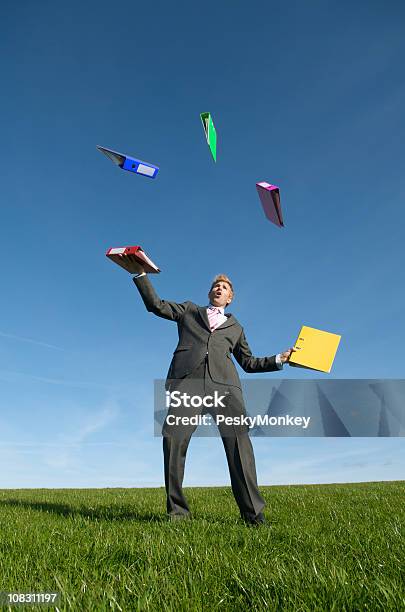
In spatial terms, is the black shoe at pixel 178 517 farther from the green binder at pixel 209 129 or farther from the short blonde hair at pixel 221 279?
the green binder at pixel 209 129

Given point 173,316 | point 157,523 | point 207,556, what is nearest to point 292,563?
point 207,556

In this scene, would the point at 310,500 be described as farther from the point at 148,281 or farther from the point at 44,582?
the point at 44,582

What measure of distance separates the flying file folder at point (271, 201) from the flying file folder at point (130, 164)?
1270mm

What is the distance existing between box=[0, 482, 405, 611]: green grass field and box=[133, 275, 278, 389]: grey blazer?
5.25 ft

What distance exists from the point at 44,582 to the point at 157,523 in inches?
93.5

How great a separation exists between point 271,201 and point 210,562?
404 centimetres

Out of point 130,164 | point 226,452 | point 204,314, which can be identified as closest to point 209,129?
point 130,164

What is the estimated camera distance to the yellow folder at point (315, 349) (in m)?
6.17

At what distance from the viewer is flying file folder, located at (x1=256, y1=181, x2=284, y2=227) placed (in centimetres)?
618

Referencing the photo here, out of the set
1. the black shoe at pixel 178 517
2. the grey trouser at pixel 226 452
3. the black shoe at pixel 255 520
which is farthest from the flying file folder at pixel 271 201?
the black shoe at pixel 178 517

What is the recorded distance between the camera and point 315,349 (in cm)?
623

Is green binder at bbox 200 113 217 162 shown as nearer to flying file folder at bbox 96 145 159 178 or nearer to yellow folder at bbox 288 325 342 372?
flying file folder at bbox 96 145 159 178

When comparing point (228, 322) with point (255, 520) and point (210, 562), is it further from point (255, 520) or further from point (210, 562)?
point (210, 562)

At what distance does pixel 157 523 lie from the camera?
5.56 metres
